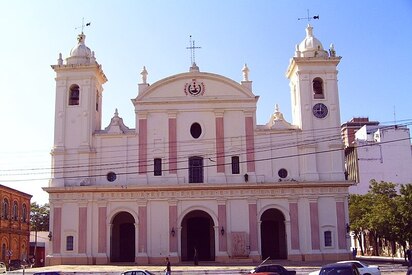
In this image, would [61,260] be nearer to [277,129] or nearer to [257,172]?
[257,172]

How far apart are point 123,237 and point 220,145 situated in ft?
Result: 36.8

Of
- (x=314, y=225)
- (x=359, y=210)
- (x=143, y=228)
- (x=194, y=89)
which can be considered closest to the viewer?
(x=314, y=225)

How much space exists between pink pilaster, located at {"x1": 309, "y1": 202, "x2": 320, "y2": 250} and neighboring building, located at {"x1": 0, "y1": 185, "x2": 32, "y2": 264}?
2914cm

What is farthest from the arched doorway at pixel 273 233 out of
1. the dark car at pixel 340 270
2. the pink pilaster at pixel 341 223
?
the dark car at pixel 340 270

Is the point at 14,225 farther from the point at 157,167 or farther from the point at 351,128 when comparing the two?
the point at 351,128

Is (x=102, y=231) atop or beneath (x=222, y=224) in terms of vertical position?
beneath

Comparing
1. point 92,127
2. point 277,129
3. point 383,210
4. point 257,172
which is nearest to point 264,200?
point 257,172

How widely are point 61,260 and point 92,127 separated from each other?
35.5 feet

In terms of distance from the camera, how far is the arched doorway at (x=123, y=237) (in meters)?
47.3

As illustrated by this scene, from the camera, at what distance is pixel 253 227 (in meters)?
44.9

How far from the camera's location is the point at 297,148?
153 ft

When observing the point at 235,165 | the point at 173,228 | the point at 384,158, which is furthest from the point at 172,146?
the point at 384,158

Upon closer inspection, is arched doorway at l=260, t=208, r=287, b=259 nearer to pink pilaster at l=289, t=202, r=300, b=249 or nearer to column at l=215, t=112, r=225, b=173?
pink pilaster at l=289, t=202, r=300, b=249

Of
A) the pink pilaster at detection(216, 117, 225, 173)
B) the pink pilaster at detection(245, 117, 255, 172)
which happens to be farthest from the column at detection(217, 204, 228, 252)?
the pink pilaster at detection(245, 117, 255, 172)
